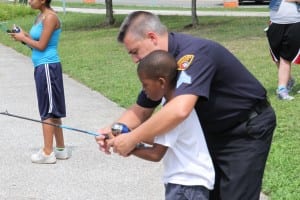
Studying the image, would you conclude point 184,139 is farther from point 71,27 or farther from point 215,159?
point 71,27

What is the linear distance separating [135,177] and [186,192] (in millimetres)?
2413

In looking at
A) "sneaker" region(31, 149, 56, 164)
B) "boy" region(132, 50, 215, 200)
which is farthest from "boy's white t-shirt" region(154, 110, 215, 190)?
"sneaker" region(31, 149, 56, 164)

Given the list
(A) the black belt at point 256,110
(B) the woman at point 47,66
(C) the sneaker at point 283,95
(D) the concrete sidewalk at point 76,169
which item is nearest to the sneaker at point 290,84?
(C) the sneaker at point 283,95

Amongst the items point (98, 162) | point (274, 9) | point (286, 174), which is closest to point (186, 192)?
point (286, 174)

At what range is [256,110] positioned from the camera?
127 inches

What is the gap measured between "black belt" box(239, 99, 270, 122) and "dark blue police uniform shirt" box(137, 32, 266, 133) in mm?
21

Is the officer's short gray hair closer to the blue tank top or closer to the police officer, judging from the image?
the police officer

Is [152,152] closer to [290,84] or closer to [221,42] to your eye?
[290,84]

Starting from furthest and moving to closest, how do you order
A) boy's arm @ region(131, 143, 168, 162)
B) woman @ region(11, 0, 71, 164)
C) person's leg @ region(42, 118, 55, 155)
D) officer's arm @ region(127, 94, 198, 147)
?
person's leg @ region(42, 118, 55, 155) < woman @ region(11, 0, 71, 164) < boy's arm @ region(131, 143, 168, 162) < officer's arm @ region(127, 94, 198, 147)

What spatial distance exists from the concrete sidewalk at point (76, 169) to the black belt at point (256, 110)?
1841 millimetres

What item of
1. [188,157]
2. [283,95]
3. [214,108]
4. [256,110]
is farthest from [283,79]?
[188,157]

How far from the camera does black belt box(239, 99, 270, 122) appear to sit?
10.6 feet

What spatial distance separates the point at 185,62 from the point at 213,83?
0.75ft

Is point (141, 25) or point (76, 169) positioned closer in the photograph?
point (141, 25)
